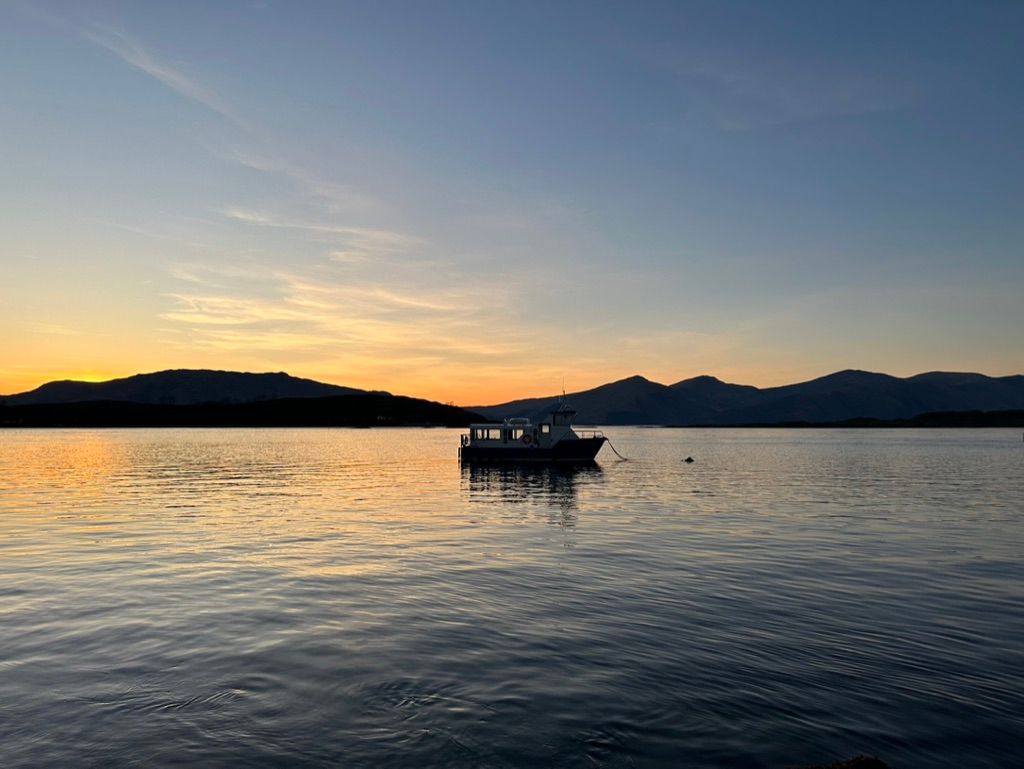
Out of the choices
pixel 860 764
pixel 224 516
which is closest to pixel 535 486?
pixel 224 516

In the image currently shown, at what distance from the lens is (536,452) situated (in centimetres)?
8394

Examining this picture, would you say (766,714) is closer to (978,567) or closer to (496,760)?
(496,760)

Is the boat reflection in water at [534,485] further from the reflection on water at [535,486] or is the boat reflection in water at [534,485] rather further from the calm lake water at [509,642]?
the calm lake water at [509,642]

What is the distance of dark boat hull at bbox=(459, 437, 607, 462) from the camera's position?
8288 cm

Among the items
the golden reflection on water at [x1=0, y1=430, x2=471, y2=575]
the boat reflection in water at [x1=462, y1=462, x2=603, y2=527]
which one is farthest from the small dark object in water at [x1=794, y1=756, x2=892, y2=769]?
the boat reflection in water at [x1=462, y1=462, x2=603, y2=527]

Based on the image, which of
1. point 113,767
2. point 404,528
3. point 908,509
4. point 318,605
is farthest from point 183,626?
point 908,509

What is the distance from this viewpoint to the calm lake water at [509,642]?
32.1ft

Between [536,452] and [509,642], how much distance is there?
69384 millimetres

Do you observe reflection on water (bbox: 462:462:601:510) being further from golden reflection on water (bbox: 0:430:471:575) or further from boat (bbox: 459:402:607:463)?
golden reflection on water (bbox: 0:430:471:575)

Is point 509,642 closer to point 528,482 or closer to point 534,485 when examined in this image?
point 534,485

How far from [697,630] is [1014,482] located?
61861mm

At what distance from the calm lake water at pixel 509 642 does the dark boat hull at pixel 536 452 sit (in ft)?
154

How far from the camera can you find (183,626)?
15.8 meters

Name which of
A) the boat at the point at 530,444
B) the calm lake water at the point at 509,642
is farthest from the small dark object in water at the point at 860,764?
the boat at the point at 530,444
